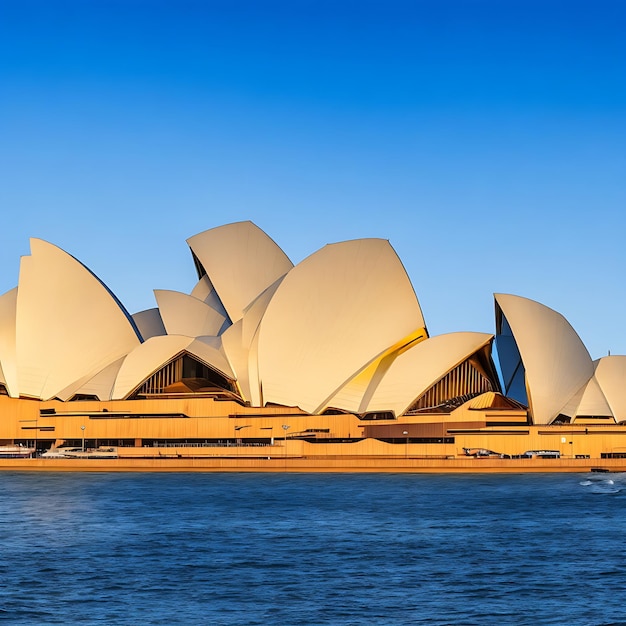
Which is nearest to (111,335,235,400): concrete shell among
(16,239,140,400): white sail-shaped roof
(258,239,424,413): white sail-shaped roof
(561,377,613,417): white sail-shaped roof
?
(16,239,140,400): white sail-shaped roof

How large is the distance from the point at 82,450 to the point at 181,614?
41.7 metres

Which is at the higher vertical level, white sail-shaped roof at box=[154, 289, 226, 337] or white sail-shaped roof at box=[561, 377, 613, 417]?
white sail-shaped roof at box=[154, 289, 226, 337]

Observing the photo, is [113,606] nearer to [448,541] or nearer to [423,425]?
[448,541]

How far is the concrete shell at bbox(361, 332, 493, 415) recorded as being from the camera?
59812 mm

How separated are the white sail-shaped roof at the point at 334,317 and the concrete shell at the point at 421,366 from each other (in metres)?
1.43

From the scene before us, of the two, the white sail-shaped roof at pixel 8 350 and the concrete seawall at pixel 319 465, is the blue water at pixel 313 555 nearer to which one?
the concrete seawall at pixel 319 465

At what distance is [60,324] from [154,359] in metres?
6.01

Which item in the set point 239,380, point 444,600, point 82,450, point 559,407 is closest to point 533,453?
point 559,407

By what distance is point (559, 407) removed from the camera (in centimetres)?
5816

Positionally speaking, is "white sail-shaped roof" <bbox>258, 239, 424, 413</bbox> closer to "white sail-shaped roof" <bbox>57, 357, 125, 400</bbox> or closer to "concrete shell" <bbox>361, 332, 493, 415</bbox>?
"concrete shell" <bbox>361, 332, 493, 415</bbox>

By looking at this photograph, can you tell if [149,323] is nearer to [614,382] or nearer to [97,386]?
[97,386]

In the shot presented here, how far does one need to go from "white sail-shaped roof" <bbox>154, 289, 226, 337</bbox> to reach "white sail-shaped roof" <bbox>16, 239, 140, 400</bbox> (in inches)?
101

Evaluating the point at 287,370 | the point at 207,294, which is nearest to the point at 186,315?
the point at 207,294

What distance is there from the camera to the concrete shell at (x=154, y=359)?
6375 cm
